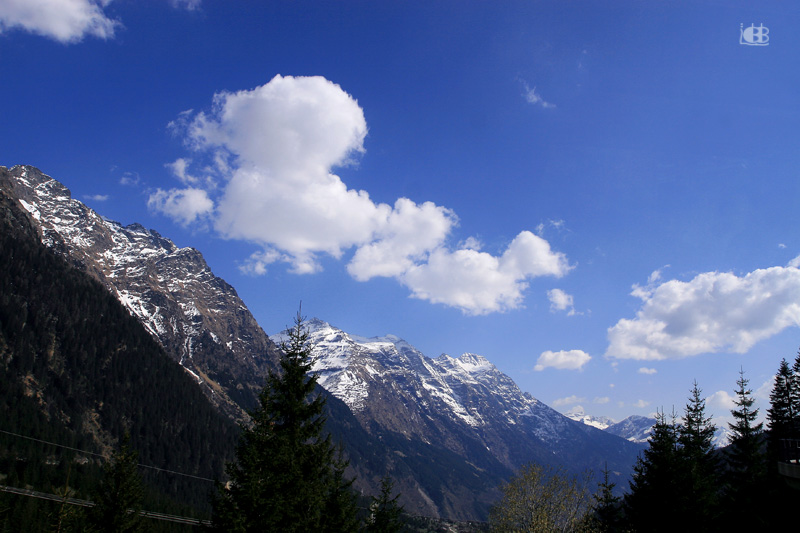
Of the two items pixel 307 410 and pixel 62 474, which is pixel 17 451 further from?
pixel 307 410

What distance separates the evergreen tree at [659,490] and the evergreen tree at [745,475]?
183 inches

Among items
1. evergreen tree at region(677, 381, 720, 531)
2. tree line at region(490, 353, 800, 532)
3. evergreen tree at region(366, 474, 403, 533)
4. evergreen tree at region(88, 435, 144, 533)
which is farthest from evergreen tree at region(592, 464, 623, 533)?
evergreen tree at region(88, 435, 144, 533)

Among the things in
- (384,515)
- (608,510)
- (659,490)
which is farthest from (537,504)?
(608,510)

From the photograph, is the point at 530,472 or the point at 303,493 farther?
the point at 530,472

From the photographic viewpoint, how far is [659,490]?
39.2 meters

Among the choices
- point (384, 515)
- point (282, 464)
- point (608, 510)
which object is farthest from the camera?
point (608, 510)

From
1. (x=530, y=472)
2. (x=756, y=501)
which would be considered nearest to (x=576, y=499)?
(x=530, y=472)

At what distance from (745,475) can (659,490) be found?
1194 cm

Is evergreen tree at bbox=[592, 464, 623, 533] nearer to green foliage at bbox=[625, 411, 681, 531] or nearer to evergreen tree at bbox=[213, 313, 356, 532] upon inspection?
green foliage at bbox=[625, 411, 681, 531]

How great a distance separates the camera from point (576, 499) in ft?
132

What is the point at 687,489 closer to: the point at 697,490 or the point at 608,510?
the point at 697,490

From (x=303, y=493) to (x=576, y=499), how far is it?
26.3m

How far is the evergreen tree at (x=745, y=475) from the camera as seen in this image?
122 feet

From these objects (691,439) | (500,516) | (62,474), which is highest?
(691,439)
